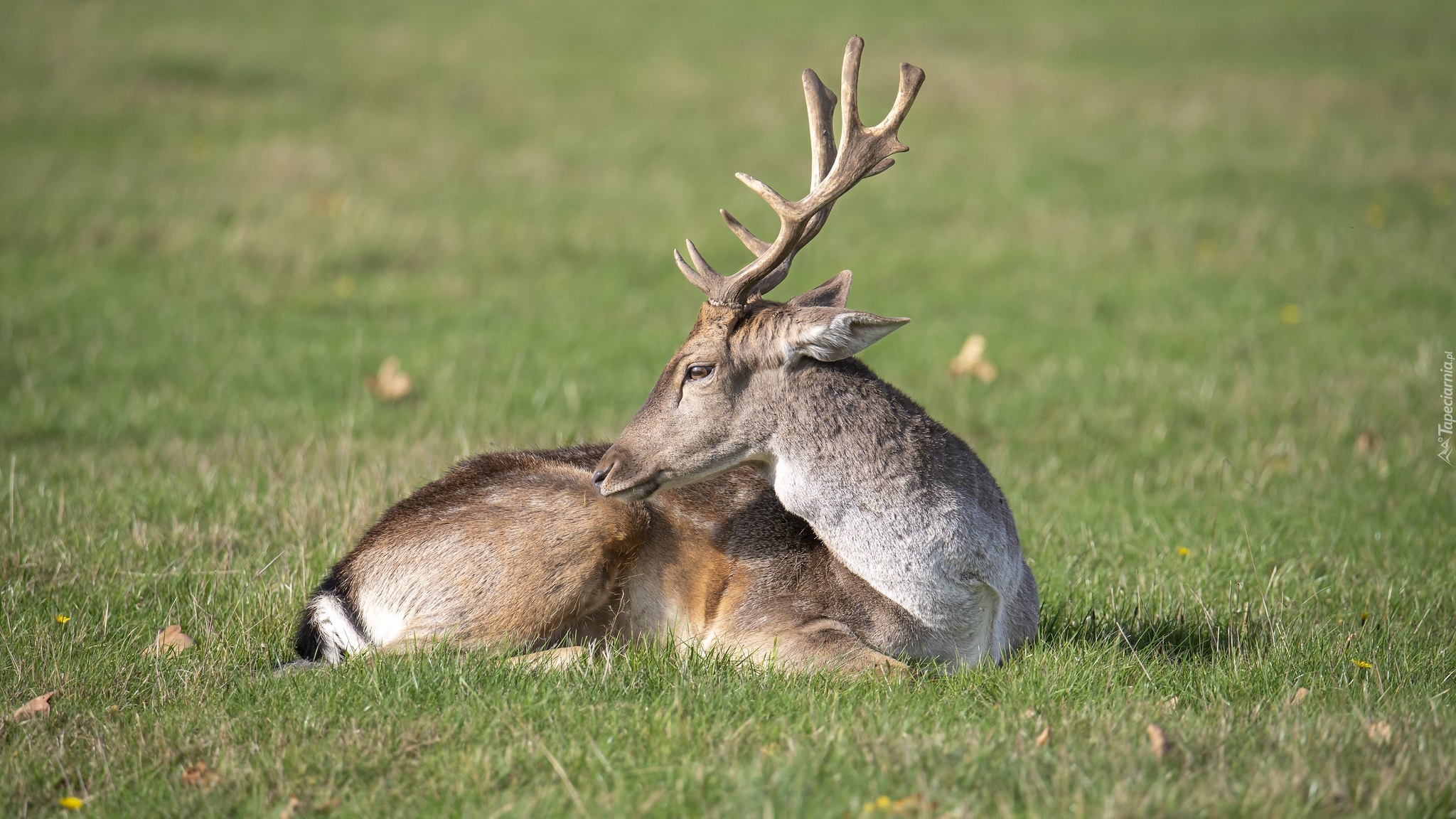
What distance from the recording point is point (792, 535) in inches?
181

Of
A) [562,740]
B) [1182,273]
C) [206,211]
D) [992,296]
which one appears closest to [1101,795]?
[562,740]

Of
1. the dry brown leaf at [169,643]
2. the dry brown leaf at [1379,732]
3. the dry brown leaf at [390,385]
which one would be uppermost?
the dry brown leaf at [1379,732]

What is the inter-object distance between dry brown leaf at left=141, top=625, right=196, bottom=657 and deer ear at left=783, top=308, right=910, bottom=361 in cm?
222

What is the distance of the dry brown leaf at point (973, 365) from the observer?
26.9ft

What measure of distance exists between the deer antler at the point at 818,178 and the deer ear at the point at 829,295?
5.0 inches

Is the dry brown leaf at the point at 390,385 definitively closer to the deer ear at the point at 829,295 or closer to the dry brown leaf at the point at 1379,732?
the deer ear at the point at 829,295

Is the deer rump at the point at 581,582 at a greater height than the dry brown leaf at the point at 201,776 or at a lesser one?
greater

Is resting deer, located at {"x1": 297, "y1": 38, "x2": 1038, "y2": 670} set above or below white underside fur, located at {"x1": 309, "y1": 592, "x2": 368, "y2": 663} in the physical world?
above

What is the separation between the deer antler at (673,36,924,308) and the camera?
433cm

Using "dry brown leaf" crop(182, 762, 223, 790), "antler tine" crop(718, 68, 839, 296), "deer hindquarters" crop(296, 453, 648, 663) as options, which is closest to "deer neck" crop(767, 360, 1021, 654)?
"antler tine" crop(718, 68, 839, 296)

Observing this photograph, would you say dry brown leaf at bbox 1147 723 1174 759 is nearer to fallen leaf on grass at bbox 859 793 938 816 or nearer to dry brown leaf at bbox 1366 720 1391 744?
dry brown leaf at bbox 1366 720 1391 744

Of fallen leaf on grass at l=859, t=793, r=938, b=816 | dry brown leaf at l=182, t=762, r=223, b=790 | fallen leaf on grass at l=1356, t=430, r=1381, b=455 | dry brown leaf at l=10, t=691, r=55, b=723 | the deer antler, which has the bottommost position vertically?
dry brown leaf at l=10, t=691, r=55, b=723

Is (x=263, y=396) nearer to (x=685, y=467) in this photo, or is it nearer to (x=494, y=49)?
(x=685, y=467)

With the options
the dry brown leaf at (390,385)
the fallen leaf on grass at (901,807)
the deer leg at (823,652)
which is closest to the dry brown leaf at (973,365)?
the dry brown leaf at (390,385)
